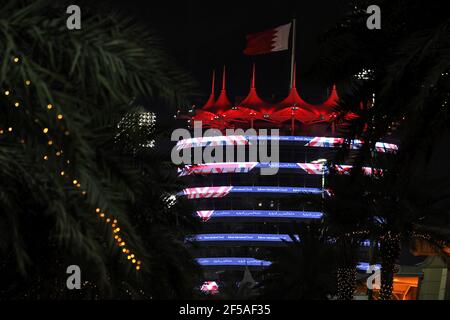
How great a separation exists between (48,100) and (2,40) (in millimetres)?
672

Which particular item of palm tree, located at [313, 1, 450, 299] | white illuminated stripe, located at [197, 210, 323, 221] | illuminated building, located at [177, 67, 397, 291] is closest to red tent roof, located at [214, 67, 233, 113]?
illuminated building, located at [177, 67, 397, 291]

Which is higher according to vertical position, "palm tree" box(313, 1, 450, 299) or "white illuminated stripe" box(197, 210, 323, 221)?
"palm tree" box(313, 1, 450, 299)

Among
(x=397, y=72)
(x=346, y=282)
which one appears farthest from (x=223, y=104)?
(x=397, y=72)

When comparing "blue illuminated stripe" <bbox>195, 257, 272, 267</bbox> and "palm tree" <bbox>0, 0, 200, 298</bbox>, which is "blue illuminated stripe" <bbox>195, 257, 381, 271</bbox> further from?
"palm tree" <bbox>0, 0, 200, 298</bbox>

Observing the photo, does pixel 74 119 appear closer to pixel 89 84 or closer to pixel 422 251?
pixel 89 84

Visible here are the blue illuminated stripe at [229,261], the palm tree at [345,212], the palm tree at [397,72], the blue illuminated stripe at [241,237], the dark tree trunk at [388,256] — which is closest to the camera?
the palm tree at [397,72]

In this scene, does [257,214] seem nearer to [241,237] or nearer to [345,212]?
[241,237]

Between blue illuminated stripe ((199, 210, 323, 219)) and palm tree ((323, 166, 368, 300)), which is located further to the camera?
blue illuminated stripe ((199, 210, 323, 219))

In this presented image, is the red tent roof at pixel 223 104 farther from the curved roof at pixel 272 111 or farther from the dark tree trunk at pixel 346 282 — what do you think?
the dark tree trunk at pixel 346 282

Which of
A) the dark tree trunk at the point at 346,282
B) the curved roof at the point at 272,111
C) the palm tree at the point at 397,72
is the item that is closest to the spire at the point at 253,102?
the curved roof at the point at 272,111

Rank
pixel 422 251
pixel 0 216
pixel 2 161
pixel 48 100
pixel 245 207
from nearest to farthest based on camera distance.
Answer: pixel 48 100 < pixel 2 161 < pixel 0 216 < pixel 422 251 < pixel 245 207

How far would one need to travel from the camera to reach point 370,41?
1283 cm

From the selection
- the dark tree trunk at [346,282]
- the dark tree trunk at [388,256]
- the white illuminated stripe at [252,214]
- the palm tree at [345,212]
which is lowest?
the white illuminated stripe at [252,214]
